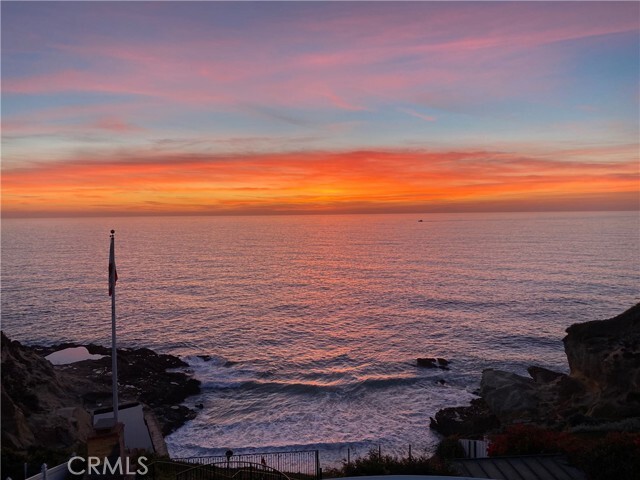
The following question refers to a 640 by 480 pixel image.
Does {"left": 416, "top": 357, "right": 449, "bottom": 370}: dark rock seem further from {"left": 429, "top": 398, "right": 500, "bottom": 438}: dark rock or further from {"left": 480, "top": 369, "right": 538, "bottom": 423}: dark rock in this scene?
{"left": 429, "top": 398, "right": 500, "bottom": 438}: dark rock

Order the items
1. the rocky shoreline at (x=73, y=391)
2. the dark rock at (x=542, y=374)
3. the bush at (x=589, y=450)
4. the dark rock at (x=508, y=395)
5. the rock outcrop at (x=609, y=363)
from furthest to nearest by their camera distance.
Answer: the dark rock at (x=542, y=374), the dark rock at (x=508, y=395), the rock outcrop at (x=609, y=363), the rocky shoreline at (x=73, y=391), the bush at (x=589, y=450)

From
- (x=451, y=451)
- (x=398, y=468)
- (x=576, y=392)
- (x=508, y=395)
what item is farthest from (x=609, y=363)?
(x=398, y=468)

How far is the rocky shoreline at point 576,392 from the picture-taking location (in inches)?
1166

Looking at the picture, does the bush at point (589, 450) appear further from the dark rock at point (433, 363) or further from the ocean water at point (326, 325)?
the dark rock at point (433, 363)

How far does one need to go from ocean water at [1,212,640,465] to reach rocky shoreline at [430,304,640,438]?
2594mm

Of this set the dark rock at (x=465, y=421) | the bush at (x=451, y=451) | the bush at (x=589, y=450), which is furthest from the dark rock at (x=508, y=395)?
the bush at (x=589, y=450)

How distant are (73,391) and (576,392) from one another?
40.8 metres

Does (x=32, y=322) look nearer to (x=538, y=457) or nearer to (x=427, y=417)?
(x=427, y=417)

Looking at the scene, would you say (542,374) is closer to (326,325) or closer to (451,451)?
(451,451)

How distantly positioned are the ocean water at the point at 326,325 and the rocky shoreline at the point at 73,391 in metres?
2.30

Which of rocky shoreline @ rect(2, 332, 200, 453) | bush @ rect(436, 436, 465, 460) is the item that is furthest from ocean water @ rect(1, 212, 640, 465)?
bush @ rect(436, 436, 465, 460)

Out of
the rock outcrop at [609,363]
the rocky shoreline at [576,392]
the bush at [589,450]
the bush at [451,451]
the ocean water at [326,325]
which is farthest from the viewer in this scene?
the ocean water at [326,325]

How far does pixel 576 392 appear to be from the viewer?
1378 inches

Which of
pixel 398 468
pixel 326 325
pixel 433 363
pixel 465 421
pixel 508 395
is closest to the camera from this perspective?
pixel 398 468
